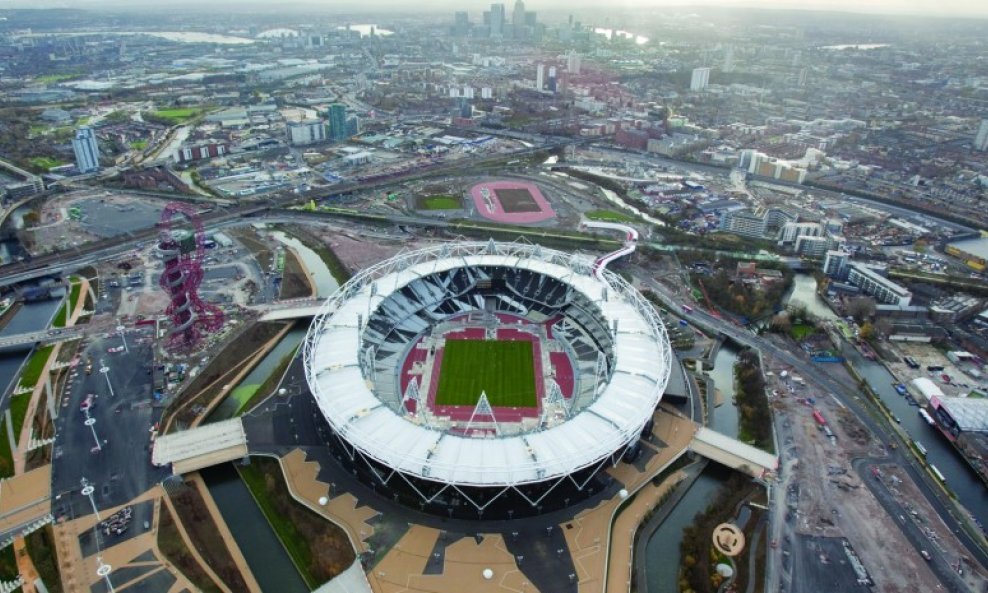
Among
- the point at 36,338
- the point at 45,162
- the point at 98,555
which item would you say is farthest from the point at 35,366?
the point at 45,162

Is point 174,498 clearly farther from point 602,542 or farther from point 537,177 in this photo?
point 537,177

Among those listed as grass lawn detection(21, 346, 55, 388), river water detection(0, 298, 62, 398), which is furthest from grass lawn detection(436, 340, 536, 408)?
river water detection(0, 298, 62, 398)

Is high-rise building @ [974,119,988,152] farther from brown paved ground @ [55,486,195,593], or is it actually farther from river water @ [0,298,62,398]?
river water @ [0,298,62,398]

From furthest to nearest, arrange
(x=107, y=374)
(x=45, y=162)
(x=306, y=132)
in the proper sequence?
(x=306, y=132) < (x=45, y=162) < (x=107, y=374)

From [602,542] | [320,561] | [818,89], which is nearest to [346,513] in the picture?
[320,561]

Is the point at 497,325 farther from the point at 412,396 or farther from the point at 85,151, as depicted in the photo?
the point at 85,151

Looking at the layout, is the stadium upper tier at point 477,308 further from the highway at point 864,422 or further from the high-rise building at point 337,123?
the high-rise building at point 337,123

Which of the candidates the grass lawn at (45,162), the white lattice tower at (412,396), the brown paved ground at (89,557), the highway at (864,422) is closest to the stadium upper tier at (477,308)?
the white lattice tower at (412,396)
